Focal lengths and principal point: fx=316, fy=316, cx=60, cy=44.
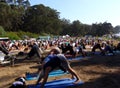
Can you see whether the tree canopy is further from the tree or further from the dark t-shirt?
the dark t-shirt

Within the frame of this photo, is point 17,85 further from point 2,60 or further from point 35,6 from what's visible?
point 35,6

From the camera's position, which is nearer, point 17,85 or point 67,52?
point 17,85

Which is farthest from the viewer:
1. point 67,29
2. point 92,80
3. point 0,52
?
point 67,29

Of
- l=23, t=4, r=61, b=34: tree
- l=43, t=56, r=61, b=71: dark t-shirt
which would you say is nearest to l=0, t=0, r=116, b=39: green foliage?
l=23, t=4, r=61, b=34: tree

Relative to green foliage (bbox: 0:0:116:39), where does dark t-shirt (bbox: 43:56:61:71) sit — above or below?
below

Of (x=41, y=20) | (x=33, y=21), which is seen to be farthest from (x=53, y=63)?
(x=41, y=20)

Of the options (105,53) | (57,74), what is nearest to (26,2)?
(105,53)

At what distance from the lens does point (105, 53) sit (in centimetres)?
2566

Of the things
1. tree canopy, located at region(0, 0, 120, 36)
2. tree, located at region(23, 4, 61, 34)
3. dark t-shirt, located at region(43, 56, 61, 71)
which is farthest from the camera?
tree, located at region(23, 4, 61, 34)

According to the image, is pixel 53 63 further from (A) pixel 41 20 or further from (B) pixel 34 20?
(A) pixel 41 20

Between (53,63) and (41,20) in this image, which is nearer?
(53,63)

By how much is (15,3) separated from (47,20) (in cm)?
1243

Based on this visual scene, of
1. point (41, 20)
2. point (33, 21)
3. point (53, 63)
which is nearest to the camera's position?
point (53, 63)

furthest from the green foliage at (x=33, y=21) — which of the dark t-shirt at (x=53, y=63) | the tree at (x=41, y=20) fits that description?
the dark t-shirt at (x=53, y=63)
